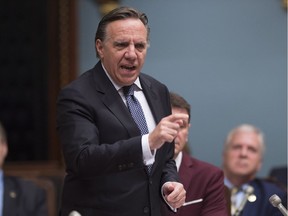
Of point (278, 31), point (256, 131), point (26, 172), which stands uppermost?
point (278, 31)

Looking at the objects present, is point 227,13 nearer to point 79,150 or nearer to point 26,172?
point 26,172

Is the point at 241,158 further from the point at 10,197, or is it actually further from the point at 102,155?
the point at 102,155

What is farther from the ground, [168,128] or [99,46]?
[99,46]

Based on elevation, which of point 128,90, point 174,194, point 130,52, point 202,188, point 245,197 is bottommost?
point 245,197

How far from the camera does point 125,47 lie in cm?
272

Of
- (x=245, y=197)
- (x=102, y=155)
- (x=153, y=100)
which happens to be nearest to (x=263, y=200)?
(x=245, y=197)

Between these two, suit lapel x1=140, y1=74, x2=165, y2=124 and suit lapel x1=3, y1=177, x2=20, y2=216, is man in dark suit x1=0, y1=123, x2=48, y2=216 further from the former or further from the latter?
suit lapel x1=140, y1=74, x2=165, y2=124

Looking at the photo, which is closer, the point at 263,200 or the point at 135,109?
the point at 135,109

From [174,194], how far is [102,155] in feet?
0.87

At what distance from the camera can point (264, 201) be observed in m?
3.70

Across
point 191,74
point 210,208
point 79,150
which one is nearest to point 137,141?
point 79,150

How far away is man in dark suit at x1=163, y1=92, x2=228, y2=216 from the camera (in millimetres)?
3295

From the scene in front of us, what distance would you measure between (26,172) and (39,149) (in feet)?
0.72

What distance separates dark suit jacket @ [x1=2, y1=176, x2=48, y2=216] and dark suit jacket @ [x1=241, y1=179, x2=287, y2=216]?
1.12 metres
